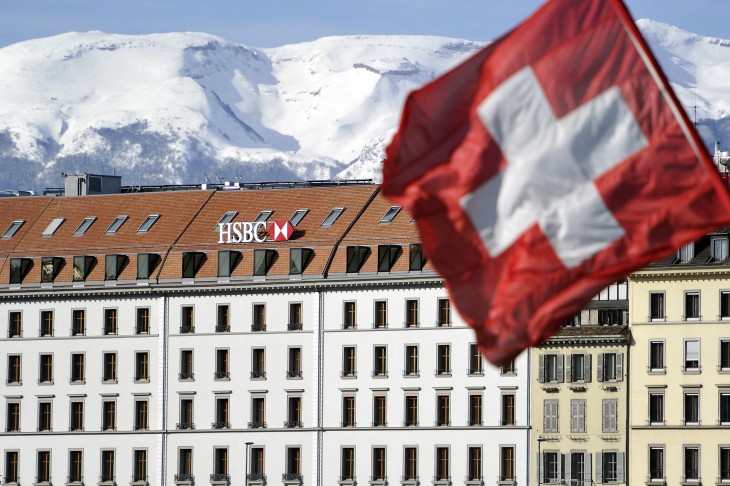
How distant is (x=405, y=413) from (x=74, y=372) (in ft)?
73.0

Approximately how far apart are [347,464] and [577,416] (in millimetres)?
14230

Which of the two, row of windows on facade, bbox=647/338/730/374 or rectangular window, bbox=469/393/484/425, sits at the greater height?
row of windows on facade, bbox=647/338/730/374

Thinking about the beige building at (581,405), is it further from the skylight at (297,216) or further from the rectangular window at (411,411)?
the skylight at (297,216)

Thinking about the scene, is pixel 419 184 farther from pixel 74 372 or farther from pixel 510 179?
pixel 74 372

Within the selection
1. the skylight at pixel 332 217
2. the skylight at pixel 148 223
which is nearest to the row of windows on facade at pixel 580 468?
the skylight at pixel 332 217

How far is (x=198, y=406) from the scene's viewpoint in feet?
463

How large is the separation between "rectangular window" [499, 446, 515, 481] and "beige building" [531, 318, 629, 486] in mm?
1312

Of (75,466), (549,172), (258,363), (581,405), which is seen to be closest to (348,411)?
(258,363)

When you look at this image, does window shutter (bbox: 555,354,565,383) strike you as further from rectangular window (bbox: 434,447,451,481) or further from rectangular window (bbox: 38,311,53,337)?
rectangular window (bbox: 38,311,53,337)

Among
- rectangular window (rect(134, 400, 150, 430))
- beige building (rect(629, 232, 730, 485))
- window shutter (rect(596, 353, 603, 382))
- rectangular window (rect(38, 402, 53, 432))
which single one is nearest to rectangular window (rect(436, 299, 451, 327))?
window shutter (rect(596, 353, 603, 382))

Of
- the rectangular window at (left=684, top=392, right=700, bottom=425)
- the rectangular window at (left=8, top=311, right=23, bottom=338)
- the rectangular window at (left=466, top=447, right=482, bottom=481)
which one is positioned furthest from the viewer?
the rectangular window at (left=8, top=311, right=23, bottom=338)

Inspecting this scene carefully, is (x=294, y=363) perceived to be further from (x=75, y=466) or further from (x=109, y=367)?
(x=75, y=466)

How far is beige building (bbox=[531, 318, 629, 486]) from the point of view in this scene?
130 meters

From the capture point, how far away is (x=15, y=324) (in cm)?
14812
